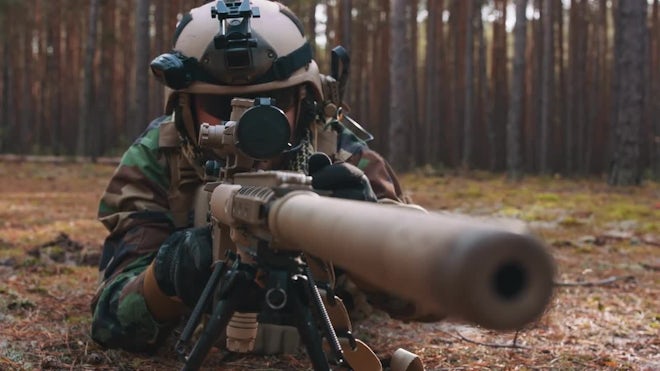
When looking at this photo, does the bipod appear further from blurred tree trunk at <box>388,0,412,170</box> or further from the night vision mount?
blurred tree trunk at <box>388,0,412,170</box>

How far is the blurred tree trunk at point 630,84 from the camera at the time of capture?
13.0 metres

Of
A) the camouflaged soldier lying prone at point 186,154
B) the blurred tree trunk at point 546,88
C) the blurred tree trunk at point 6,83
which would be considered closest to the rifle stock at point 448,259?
the camouflaged soldier lying prone at point 186,154

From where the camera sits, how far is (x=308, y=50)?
2791 mm

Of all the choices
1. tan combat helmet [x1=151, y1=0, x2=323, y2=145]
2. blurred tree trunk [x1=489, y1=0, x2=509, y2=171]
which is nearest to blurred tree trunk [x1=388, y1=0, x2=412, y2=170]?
blurred tree trunk [x1=489, y1=0, x2=509, y2=171]

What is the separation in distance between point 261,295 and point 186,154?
40.2 inches

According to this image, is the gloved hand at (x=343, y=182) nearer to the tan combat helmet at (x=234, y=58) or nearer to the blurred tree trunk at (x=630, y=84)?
the tan combat helmet at (x=234, y=58)

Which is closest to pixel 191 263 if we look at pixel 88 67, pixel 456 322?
pixel 456 322

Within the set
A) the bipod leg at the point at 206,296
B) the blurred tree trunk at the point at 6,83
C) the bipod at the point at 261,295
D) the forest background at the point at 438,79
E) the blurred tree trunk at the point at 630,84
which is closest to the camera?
the bipod at the point at 261,295

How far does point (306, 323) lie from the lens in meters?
1.87

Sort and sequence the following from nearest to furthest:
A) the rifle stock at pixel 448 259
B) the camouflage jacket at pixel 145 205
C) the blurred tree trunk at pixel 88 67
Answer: the rifle stock at pixel 448 259 < the camouflage jacket at pixel 145 205 < the blurred tree trunk at pixel 88 67

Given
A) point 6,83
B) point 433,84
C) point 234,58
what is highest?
point 6,83

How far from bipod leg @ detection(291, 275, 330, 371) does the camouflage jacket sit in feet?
2.97

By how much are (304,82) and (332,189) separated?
0.96 m

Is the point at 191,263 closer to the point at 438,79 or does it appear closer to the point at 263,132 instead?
the point at 263,132
